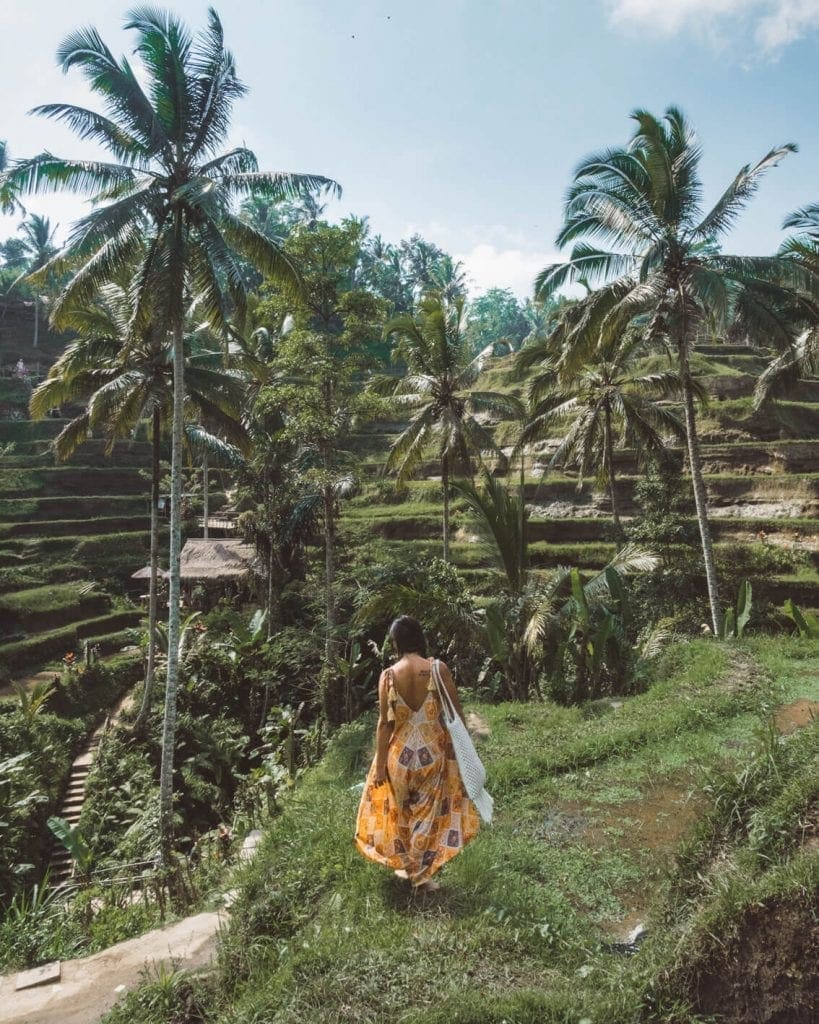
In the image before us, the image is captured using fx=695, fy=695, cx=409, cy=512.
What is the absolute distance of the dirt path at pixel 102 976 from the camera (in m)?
4.03

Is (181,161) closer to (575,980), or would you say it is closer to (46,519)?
(575,980)

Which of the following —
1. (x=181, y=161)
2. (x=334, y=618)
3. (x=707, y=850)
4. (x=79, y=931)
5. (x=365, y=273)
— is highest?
(x=365, y=273)

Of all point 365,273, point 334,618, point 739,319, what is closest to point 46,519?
point 334,618

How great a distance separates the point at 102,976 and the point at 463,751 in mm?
2745

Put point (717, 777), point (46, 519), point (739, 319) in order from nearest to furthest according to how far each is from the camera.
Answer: point (717, 777)
point (739, 319)
point (46, 519)

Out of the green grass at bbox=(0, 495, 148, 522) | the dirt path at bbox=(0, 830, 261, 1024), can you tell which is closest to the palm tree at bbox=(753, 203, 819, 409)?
the dirt path at bbox=(0, 830, 261, 1024)

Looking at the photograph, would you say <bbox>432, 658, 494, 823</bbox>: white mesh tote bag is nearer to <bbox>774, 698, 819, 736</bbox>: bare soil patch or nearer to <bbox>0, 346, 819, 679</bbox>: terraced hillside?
<bbox>774, 698, 819, 736</bbox>: bare soil patch

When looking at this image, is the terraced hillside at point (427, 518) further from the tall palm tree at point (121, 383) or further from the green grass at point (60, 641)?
the tall palm tree at point (121, 383)

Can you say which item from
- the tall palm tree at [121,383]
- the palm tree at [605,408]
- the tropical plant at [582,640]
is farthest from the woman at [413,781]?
the palm tree at [605,408]

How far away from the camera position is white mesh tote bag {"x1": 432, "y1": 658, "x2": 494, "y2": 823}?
427 centimetres

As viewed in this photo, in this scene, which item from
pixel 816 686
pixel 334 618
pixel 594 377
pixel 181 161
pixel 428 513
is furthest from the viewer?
pixel 428 513

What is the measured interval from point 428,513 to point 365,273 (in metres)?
35.7

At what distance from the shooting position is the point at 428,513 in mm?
25484

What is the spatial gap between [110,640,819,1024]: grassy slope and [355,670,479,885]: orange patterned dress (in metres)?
0.23
